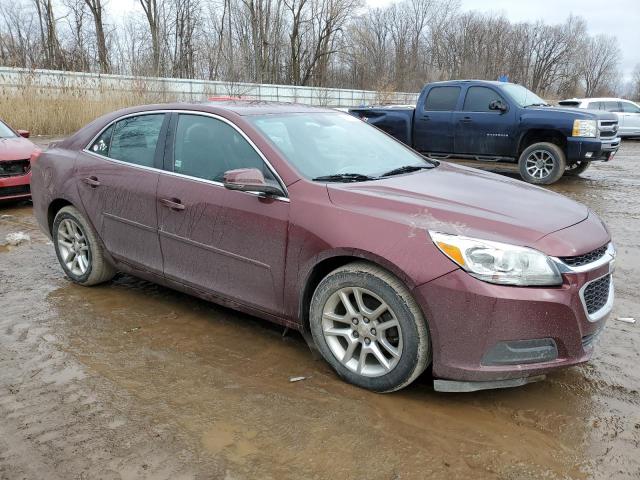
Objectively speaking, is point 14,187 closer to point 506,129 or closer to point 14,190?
point 14,190

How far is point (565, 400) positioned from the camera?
118 inches

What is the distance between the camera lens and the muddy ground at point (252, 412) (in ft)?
8.04

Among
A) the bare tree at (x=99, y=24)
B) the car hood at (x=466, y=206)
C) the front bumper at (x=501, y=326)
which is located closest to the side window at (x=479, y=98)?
the car hood at (x=466, y=206)

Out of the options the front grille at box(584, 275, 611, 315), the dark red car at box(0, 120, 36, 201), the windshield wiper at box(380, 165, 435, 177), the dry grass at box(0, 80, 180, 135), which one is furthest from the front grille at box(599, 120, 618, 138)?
the dry grass at box(0, 80, 180, 135)

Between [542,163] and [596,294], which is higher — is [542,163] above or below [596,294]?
below

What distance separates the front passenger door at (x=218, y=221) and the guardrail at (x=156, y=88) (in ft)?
23.8

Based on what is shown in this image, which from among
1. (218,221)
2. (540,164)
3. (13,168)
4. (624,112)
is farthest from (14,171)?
(624,112)

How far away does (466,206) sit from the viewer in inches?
118

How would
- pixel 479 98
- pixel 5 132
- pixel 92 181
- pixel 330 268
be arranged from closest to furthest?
pixel 330 268 < pixel 92 181 < pixel 5 132 < pixel 479 98

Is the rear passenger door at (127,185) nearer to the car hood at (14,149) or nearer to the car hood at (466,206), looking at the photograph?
the car hood at (466,206)

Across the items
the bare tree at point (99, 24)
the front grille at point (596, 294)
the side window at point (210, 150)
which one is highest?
the bare tree at point (99, 24)

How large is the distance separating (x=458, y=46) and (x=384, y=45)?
44.3ft

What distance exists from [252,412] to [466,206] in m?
1.61

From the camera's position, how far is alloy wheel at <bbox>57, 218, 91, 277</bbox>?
15.4 feet
